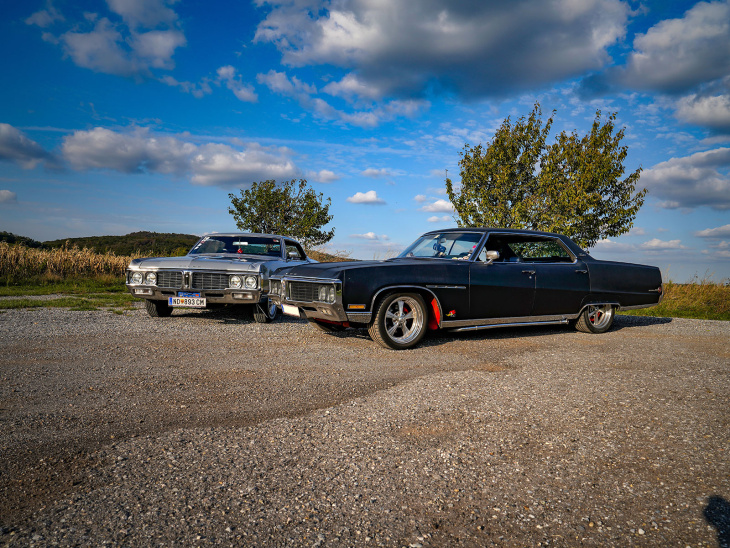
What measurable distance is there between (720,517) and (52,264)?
791 inches

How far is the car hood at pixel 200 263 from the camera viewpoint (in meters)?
7.44

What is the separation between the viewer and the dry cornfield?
1641cm

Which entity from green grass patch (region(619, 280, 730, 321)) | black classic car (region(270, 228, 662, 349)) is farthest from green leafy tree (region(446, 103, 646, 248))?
black classic car (region(270, 228, 662, 349))

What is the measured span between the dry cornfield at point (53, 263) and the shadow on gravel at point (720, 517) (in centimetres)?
1915

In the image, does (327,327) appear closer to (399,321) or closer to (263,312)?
(399,321)

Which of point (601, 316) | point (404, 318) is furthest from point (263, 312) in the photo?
point (601, 316)

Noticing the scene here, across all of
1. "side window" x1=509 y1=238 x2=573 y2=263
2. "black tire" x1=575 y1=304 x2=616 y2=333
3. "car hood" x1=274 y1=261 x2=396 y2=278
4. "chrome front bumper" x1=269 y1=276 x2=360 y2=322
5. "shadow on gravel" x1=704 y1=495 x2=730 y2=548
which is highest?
"side window" x1=509 y1=238 x2=573 y2=263

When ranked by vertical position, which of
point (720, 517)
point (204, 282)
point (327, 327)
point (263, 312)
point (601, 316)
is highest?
point (204, 282)

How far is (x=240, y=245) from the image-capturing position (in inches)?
355

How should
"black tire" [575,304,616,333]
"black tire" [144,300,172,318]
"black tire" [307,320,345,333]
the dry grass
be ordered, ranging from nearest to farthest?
1. "black tire" [307,320,345,333]
2. "black tire" [575,304,616,333]
3. "black tire" [144,300,172,318]
4. the dry grass

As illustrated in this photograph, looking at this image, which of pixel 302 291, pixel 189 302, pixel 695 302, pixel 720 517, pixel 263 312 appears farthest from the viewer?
pixel 695 302

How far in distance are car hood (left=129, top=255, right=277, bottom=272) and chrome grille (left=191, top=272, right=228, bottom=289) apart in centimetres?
11

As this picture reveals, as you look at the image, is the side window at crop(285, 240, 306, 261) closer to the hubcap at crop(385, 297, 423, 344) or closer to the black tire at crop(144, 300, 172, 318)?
the black tire at crop(144, 300, 172, 318)

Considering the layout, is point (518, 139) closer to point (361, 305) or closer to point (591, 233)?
point (591, 233)
